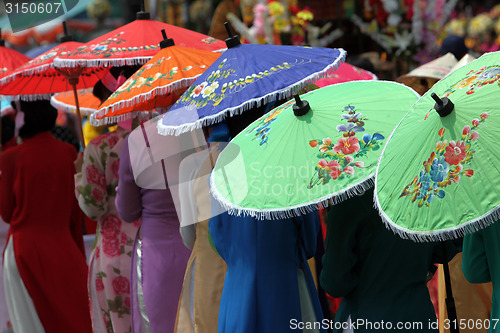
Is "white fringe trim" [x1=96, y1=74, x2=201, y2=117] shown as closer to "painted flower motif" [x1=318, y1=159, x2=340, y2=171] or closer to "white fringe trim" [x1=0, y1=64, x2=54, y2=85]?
"white fringe trim" [x1=0, y1=64, x2=54, y2=85]

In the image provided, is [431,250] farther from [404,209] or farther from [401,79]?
[401,79]

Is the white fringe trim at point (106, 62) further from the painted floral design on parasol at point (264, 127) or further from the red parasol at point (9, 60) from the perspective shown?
the painted floral design on parasol at point (264, 127)

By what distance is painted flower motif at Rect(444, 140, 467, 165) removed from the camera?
1.97 meters

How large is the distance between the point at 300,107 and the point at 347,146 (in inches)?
9.2

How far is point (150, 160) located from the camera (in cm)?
377

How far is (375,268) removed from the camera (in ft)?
8.61

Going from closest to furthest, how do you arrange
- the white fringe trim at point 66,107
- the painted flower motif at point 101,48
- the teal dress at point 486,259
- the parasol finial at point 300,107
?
the teal dress at point 486,259, the parasol finial at point 300,107, the painted flower motif at point 101,48, the white fringe trim at point 66,107

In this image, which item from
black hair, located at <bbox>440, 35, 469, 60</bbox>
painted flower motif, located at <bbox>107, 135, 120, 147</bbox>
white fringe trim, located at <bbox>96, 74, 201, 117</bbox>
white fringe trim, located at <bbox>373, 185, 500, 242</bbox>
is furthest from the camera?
black hair, located at <bbox>440, 35, 469, 60</bbox>

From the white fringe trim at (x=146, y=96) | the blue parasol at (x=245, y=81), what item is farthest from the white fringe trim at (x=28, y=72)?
the blue parasol at (x=245, y=81)

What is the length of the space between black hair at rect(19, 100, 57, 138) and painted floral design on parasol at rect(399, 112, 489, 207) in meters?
3.37

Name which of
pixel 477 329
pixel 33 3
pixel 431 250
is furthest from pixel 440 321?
pixel 33 3

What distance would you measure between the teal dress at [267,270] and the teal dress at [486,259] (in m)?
0.70

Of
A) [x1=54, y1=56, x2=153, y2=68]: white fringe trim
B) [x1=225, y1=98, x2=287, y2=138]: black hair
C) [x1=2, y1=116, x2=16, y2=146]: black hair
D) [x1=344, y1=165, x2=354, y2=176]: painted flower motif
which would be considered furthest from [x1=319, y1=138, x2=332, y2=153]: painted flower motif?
[x1=2, y1=116, x2=16, y2=146]: black hair

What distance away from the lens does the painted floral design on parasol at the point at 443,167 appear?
196 centimetres
